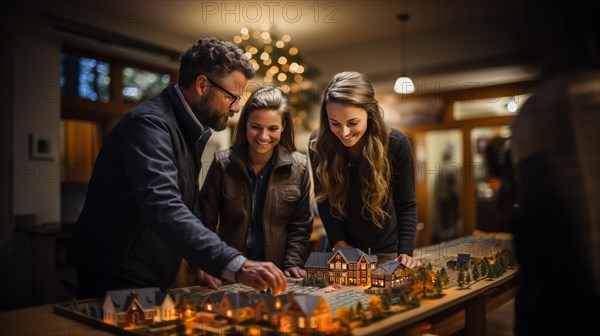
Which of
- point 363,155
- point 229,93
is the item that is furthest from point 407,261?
point 229,93

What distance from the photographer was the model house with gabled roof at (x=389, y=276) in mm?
1773

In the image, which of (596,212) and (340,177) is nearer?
(596,212)

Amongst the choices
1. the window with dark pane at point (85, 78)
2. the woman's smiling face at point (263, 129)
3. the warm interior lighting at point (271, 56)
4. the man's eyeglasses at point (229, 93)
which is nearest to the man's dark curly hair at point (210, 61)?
the man's eyeglasses at point (229, 93)

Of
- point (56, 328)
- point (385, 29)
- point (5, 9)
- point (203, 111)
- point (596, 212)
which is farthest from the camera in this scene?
point (385, 29)

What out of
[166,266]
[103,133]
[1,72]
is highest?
[1,72]

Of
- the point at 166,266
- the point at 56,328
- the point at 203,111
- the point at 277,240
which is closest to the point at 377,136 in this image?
the point at 277,240

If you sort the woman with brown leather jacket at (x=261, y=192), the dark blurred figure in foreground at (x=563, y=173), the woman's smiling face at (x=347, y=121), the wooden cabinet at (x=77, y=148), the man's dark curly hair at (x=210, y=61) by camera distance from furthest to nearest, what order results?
the wooden cabinet at (x=77, y=148) < the woman with brown leather jacket at (x=261, y=192) < the woman's smiling face at (x=347, y=121) < the man's dark curly hair at (x=210, y=61) < the dark blurred figure in foreground at (x=563, y=173)

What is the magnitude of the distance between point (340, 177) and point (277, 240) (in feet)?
1.39

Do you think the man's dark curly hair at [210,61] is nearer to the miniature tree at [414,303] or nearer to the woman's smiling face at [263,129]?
the woman's smiling face at [263,129]

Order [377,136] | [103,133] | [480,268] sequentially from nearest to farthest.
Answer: [480,268]
[377,136]
[103,133]

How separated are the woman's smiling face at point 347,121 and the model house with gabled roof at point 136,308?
3.56 feet

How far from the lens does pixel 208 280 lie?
6.09 ft

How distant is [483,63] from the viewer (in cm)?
573

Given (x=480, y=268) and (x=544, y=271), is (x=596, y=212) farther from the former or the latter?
(x=480, y=268)
